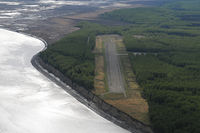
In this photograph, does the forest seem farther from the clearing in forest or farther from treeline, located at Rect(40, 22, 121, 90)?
the clearing in forest

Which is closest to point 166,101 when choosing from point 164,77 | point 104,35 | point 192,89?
point 192,89

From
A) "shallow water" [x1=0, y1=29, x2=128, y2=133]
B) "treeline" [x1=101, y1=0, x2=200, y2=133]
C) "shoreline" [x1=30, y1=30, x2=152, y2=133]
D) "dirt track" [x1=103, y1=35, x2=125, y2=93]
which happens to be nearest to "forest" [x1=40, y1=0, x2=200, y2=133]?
"treeline" [x1=101, y1=0, x2=200, y2=133]

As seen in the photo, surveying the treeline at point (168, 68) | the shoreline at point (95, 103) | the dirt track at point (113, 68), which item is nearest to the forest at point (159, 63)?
the treeline at point (168, 68)

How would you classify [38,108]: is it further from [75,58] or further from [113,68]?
[75,58]

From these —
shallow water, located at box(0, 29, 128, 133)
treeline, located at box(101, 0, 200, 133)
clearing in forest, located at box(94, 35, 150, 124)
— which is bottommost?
shallow water, located at box(0, 29, 128, 133)

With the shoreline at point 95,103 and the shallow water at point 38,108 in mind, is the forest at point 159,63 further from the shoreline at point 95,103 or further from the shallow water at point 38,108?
the shallow water at point 38,108

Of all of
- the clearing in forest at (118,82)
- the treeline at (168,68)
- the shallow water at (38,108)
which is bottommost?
the shallow water at (38,108)
